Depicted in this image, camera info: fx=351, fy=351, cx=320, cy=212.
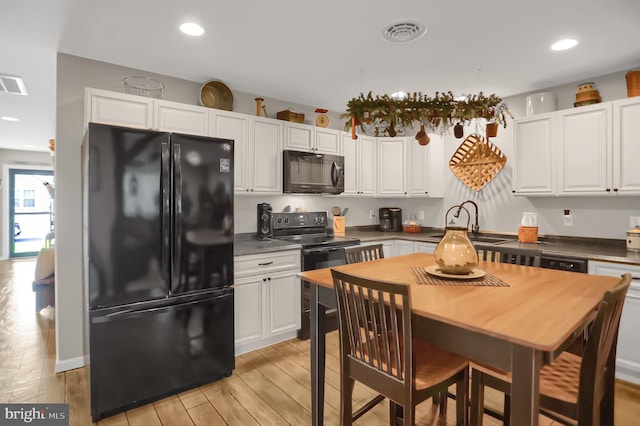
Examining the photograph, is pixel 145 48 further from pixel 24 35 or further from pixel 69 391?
pixel 69 391

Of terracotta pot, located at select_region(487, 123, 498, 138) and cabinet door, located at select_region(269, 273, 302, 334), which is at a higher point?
terracotta pot, located at select_region(487, 123, 498, 138)

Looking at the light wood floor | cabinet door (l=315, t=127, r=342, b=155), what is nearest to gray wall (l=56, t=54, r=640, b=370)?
the light wood floor

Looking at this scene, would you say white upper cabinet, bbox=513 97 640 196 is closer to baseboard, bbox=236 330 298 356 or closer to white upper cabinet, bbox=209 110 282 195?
white upper cabinet, bbox=209 110 282 195

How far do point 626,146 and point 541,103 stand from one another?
86cm

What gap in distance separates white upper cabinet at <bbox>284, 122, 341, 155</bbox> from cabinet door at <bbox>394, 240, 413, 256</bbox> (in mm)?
1278

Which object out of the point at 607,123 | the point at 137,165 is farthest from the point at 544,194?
the point at 137,165

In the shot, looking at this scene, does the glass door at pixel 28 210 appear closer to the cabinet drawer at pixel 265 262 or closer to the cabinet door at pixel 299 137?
the cabinet door at pixel 299 137

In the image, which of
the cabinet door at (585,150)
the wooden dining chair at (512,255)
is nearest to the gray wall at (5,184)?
the wooden dining chair at (512,255)

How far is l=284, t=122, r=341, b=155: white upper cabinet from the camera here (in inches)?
147

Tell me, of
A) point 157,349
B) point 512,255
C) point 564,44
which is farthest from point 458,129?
point 157,349

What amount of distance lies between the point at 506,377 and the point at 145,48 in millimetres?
3122

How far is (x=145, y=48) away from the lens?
2.68 metres

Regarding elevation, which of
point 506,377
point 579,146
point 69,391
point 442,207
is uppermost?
point 579,146

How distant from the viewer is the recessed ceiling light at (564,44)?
8.31 feet
